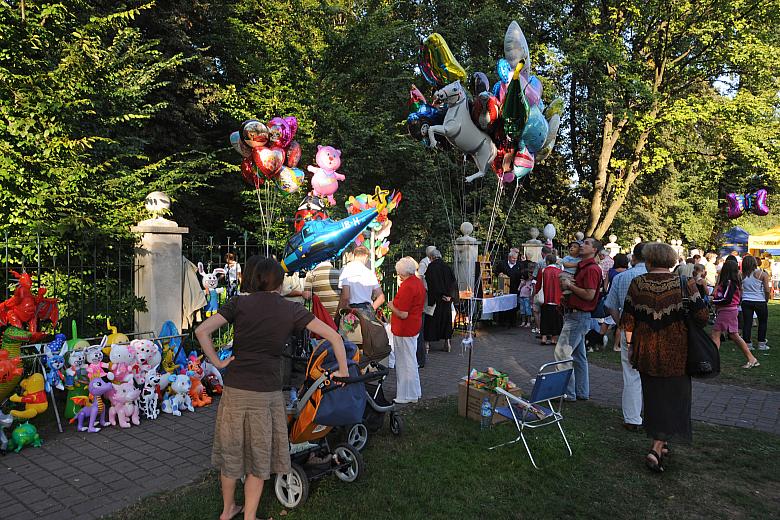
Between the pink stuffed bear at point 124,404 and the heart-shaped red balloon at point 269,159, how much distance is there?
3.40m

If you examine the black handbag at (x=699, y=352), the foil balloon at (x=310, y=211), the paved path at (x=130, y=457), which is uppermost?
the foil balloon at (x=310, y=211)

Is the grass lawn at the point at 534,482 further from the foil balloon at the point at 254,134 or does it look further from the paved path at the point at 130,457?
the foil balloon at the point at 254,134

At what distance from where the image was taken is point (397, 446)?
4656 mm

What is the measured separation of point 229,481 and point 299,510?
24.0 inches

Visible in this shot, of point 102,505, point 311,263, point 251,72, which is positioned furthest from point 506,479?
point 251,72

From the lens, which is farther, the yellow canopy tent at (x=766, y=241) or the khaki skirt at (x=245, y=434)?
the yellow canopy tent at (x=766, y=241)

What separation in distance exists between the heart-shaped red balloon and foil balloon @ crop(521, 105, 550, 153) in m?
3.46

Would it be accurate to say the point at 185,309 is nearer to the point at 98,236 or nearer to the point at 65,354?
the point at 98,236

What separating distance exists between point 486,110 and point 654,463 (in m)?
4.02

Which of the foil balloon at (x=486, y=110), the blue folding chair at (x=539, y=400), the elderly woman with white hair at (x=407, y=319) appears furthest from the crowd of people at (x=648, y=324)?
the foil balloon at (x=486, y=110)

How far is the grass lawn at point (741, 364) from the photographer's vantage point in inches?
285

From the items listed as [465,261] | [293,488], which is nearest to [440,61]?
[293,488]

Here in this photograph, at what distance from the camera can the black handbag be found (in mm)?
3988

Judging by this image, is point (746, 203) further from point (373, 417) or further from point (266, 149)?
Answer: point (373, 417)
